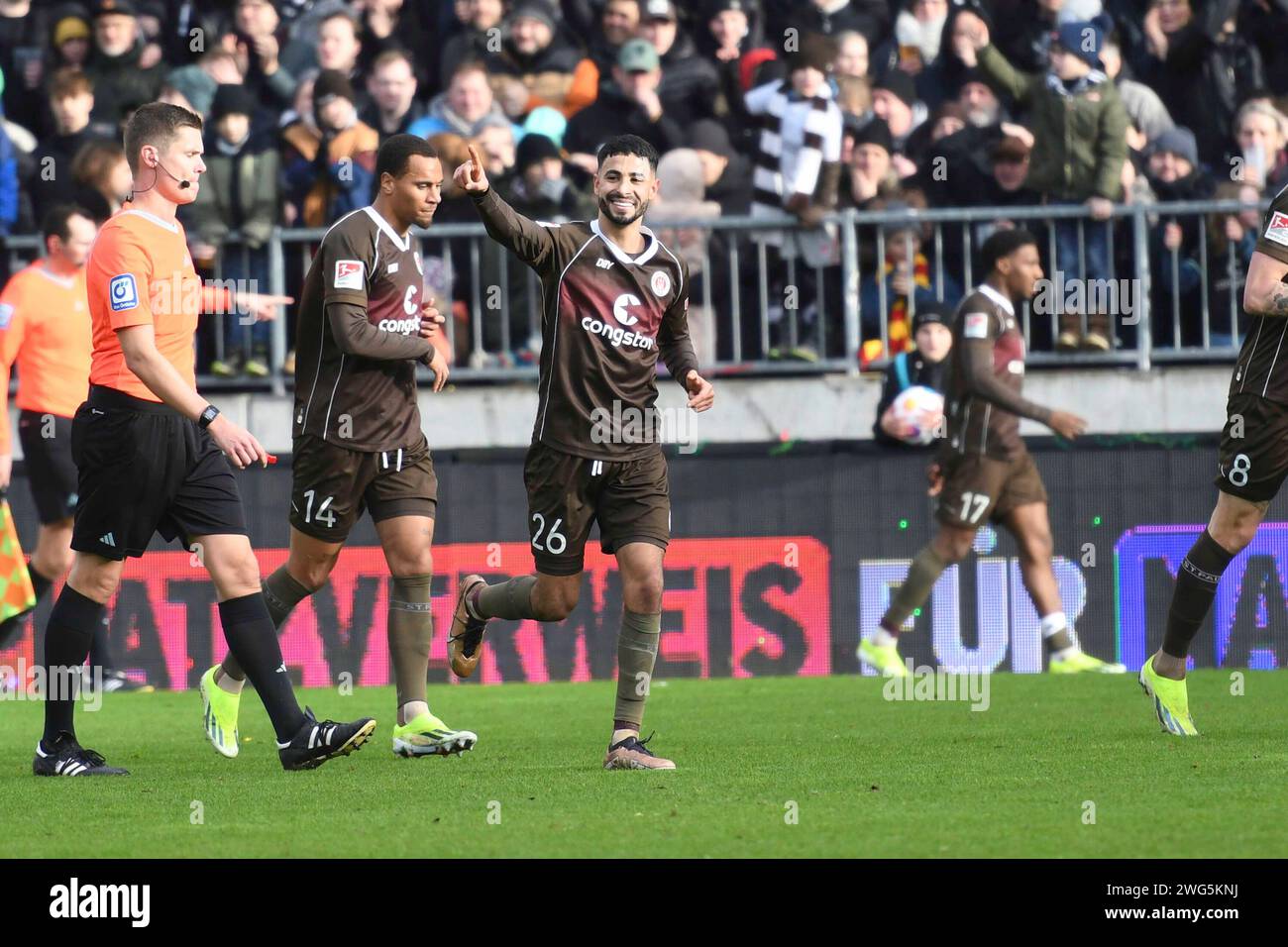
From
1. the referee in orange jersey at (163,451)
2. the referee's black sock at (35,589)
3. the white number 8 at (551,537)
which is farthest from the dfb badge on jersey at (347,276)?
the referee's black sock at (35,589)

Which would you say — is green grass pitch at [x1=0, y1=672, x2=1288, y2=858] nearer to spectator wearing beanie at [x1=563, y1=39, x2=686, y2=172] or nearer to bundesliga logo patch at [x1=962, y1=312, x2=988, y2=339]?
bundesliga logo patch at [x1=962, y1=312, x2=988, y2=339]

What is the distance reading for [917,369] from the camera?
13828mm

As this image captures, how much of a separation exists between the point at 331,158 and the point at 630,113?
6.83 feet

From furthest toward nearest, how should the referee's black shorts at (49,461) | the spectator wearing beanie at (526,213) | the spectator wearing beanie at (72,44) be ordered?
1. the spectator wearing beanie at (72,44)
2. the spectator wearing beanie at (526,213)
3. the referee's black shorts at (49,461)

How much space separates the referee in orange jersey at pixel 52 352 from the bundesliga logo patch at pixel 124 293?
15.5ft

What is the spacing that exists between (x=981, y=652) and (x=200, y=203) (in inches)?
232

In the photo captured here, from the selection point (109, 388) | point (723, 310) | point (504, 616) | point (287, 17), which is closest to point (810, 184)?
point (723, 310)

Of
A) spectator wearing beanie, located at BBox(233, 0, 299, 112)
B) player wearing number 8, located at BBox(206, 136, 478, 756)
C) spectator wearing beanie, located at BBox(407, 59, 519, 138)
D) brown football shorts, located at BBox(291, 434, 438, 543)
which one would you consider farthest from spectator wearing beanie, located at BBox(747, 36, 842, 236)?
brown football shorts, located at BBox(291, 434, 438, 543)

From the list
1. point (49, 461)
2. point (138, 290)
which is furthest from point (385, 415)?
point (49, 461)

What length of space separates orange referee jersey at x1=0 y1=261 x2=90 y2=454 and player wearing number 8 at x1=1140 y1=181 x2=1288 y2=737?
263 inches

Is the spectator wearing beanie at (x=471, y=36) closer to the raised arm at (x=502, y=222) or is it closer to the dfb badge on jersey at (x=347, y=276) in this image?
the dfb badge on jersey at (x=347, y=276)

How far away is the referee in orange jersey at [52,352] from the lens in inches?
491

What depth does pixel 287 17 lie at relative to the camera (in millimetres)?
16328

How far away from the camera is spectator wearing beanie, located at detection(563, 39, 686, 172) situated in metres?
14.7
